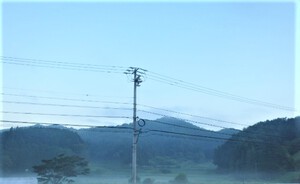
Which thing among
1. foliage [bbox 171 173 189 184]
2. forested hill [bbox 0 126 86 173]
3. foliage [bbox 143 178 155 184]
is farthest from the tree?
foliage [bbox 171 173 189 184]

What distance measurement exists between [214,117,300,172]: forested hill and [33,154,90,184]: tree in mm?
17413

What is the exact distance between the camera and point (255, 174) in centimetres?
5491

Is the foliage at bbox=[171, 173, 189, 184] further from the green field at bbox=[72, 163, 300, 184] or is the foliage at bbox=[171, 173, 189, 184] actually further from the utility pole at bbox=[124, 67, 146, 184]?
the utility pole at bbox=[124, 67, 146, 184]

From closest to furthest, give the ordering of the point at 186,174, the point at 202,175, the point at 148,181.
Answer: the point at 148,181
the point at 186,174
the point at 202,175

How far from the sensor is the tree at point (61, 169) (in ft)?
102

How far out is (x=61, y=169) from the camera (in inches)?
1266

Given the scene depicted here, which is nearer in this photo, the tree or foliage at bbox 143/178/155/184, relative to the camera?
the tree

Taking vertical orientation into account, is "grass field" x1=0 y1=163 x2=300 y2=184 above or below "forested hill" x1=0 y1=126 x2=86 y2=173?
below

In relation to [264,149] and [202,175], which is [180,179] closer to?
[202,175]

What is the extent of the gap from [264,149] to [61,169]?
25533mm

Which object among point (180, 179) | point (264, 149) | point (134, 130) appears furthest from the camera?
point (264, 149)

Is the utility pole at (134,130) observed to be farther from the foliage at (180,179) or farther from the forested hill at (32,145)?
the foliage at (180,179)

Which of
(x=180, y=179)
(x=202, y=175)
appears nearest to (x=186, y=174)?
(x=180, y=179)

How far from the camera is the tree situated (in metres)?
31.0
